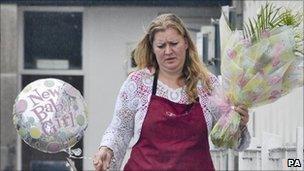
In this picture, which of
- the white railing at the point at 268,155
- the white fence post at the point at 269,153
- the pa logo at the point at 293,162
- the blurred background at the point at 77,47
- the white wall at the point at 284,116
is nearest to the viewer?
the pa logo at the point at 293,162

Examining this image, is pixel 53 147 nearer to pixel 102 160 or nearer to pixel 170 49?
pixel 102 160

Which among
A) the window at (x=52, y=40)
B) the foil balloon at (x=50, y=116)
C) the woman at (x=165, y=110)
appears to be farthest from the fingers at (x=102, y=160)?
the window at (x=52, y=40)

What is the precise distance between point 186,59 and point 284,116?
3.40 metres

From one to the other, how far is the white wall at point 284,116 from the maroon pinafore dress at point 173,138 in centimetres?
228

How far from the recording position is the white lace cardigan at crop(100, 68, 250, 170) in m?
4.81

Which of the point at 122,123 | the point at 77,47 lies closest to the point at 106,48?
the point at 77,47

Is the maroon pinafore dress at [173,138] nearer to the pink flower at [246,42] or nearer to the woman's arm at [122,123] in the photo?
the woman's arm at [122,123]

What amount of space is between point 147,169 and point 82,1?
26.1 ft

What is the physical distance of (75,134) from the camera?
5.28 m

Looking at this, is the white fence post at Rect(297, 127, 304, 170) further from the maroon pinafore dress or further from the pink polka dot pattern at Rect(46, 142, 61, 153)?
the maroon pinafore dress

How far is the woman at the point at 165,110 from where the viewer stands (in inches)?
185

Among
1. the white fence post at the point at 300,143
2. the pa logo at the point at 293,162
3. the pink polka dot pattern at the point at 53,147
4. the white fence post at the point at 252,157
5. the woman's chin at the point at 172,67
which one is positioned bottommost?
the white fence post at the point at 252,157

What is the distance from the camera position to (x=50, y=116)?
5.20m

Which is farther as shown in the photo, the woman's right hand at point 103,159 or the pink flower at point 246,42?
the woman's right hand at point 103,159
